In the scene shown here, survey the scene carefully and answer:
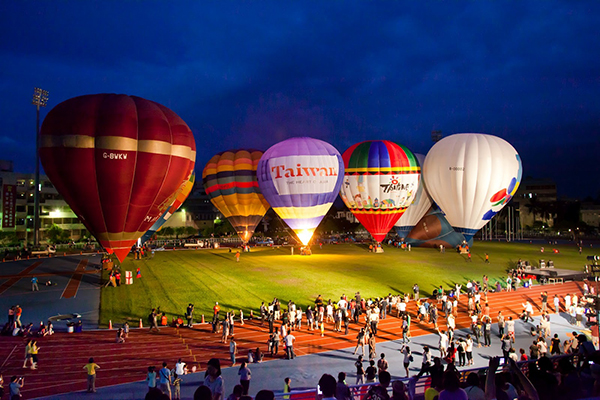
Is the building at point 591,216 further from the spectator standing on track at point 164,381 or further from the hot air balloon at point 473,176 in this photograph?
the spectator standing on track at point 164,381

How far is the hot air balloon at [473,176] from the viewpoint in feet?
105

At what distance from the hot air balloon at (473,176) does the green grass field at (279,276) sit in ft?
14.7

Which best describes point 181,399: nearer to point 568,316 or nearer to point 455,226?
point 568,316

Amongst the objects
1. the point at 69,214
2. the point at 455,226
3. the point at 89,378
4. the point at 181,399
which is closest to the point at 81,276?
the point at 89,378

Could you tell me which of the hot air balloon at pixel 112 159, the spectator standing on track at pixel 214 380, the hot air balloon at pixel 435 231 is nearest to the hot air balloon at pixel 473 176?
the hot air balloon at pixel 435 231

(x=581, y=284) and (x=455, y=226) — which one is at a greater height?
(x=455, y=226)

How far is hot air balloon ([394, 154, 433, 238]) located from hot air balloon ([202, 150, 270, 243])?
14.9 meters

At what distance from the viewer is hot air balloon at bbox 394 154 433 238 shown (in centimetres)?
4091

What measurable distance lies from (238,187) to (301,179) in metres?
9.45

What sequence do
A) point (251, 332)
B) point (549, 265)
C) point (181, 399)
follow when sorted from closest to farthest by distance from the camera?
point (181, 399)
point (251, 332)
point (549, 265)

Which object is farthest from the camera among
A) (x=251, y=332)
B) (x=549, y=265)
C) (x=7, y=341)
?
(x=549, y=265)

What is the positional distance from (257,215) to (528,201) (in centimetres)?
8631

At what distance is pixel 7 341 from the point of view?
52.0 ft

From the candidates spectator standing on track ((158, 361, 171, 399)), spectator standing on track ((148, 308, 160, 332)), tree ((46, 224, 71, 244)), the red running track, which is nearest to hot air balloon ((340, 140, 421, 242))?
the red running track
